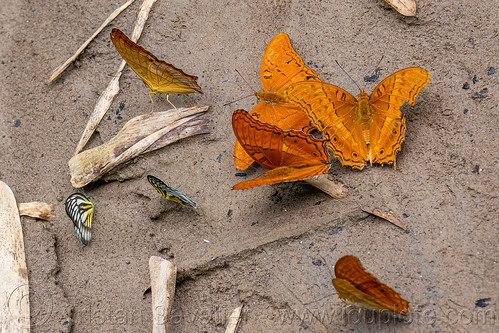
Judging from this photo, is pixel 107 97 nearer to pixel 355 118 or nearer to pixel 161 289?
pixel 161 289

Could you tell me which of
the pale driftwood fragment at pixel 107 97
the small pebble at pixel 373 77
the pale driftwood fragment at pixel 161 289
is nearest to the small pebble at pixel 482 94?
the small pebble at pixel 373 77

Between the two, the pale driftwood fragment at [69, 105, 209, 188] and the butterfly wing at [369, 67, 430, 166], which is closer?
the butterfly wing at [369, 67, 430, 166]

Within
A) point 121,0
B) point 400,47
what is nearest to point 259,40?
point 400,47

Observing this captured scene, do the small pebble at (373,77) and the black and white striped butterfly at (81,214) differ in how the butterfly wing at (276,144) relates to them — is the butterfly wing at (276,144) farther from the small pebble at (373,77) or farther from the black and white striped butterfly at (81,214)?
the black and white striped butterfly at (81,214)

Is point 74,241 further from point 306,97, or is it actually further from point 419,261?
point 419,261

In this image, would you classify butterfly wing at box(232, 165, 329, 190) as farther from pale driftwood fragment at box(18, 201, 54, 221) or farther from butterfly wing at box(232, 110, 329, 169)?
pale driftwood fragment at box(18, 201, 54, 221)

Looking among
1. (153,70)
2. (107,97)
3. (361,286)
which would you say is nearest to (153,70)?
(153,70)

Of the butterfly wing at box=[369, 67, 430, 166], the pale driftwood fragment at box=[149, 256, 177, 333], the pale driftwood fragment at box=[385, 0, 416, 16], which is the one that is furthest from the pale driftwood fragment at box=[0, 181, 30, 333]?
the pale driftwood fragment at box=[385, 0, 416, 16]
